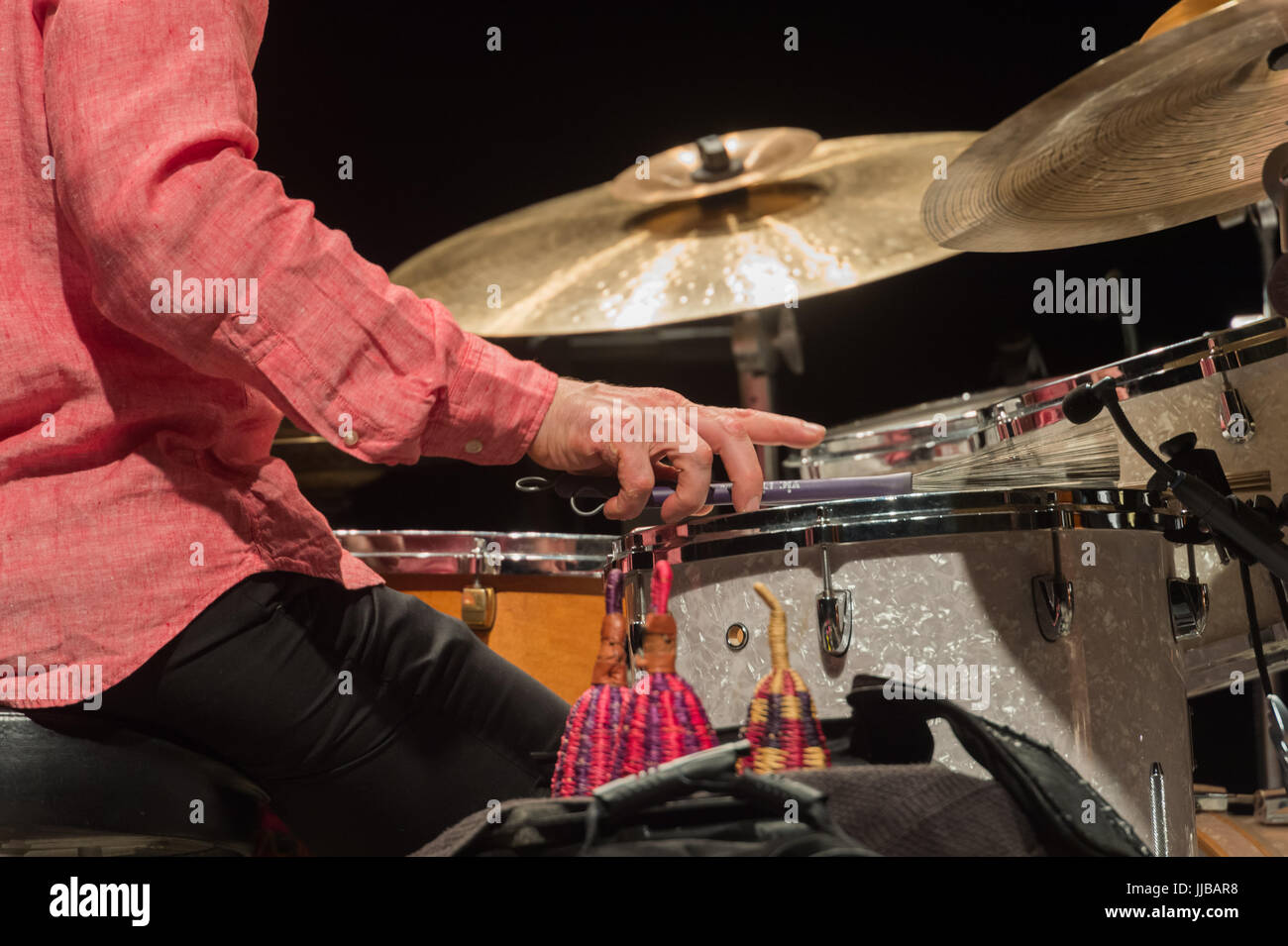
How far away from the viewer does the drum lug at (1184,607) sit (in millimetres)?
1178

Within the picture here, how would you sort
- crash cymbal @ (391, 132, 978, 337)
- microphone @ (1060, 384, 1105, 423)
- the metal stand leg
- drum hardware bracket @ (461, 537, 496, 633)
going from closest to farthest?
microphone @ (1060, 384, 1105, 423) < drum hardware bracket @ (461, 537, 496, 633) < crash cymbal @ (391, 132, 978, 337) < the metal stand leg

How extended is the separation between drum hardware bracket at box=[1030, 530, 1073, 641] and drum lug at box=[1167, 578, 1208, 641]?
18 centimetres

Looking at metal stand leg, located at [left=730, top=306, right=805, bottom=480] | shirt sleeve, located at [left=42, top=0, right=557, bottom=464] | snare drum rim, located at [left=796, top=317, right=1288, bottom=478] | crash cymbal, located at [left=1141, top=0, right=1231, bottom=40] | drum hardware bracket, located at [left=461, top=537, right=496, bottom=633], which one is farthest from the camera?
metal stand leg, located at [left=730, top=306, right=805, bottom=480]

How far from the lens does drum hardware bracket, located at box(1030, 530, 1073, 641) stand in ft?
3.45

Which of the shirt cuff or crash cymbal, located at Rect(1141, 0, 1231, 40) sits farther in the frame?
crash cymbal, located at Rect(1141, 0, 1231, 40)

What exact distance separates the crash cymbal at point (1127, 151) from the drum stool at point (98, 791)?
108 cm

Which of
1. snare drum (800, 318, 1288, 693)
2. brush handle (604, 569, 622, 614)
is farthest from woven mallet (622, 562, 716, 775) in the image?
snare drum (800, 318, 1288, 693)

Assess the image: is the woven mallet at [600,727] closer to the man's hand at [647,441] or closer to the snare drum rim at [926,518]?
the man's hand at [647,441]

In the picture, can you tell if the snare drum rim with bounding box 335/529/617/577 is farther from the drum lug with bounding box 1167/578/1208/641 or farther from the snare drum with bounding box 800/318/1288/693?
the drum lug with bounding box 1167/578/1208/641

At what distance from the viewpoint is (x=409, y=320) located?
29.7 inches

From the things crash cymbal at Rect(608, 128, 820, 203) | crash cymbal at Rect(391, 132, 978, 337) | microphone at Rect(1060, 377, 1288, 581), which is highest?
crash cymbal at Rect(608, 128, 820, 203)

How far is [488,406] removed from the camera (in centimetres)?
78

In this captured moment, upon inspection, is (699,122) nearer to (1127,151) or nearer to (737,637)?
(1127,151)
